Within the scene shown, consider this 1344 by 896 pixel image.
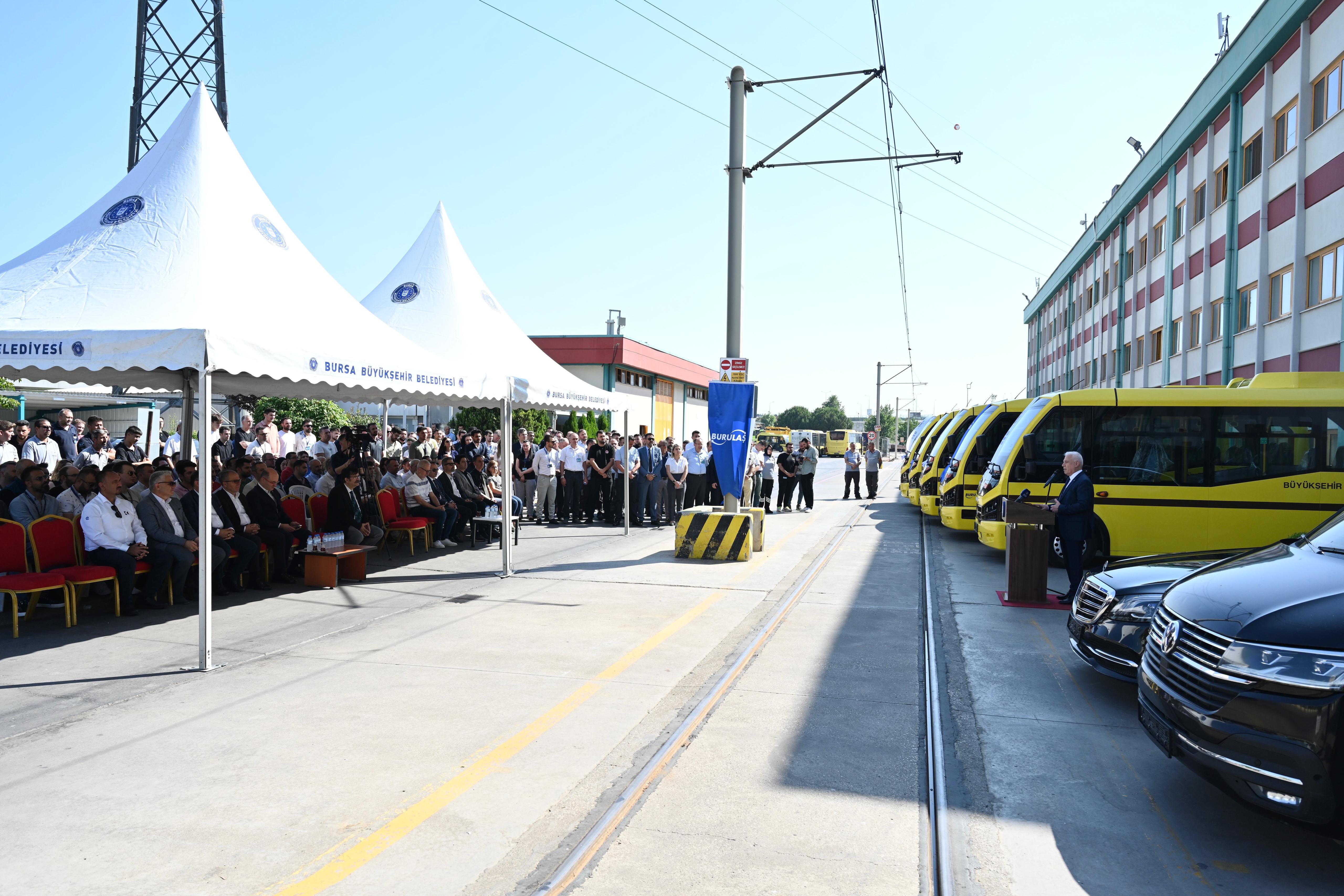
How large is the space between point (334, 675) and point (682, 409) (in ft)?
162

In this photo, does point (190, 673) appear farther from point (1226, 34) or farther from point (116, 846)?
point (1226, 34)

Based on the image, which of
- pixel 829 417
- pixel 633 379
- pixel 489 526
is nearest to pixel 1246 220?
pixel 489 526

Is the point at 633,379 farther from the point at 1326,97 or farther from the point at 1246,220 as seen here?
the point at 1326,97

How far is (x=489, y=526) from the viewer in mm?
14891

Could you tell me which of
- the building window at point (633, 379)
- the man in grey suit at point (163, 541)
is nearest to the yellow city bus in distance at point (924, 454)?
the man in grey suit at point (163, 541)

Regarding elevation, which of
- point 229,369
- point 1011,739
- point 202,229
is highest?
point 202,229

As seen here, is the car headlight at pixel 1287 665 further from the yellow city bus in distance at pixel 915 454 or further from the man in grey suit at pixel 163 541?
the yellow city bus in distance at pixel 915 454

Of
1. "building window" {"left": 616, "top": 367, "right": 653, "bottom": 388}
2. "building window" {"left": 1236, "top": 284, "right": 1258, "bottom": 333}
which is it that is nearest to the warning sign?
"building window" {"left": 1236, "top": 284, "right": 1258, "bottom": 333}

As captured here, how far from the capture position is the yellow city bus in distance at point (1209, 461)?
11.7 meters

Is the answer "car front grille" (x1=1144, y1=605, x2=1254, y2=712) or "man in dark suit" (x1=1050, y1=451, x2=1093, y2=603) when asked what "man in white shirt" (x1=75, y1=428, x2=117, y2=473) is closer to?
"man in dark suit" (x1=1050, y1=451, x2=1093, y2=603)

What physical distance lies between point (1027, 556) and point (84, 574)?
9.52 metres

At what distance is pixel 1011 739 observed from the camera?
18.5ft

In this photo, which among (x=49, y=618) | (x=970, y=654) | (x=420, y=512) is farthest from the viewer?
(x=420, y=512)

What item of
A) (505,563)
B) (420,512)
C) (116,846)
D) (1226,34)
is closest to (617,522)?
(420,512)
